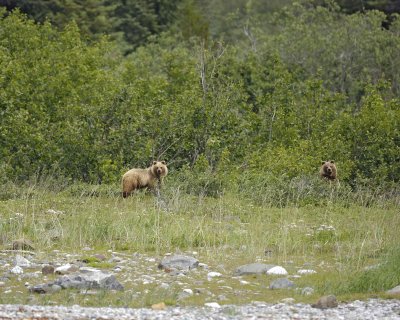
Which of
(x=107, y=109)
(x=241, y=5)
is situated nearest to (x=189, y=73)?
(x=107, y=109)

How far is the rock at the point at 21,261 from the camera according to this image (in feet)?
44.7

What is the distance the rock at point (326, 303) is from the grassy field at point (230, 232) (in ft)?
2.00

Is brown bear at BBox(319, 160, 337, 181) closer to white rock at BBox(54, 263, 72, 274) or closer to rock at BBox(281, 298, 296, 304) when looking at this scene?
white rock at BBox(54, 263, 72, 274)

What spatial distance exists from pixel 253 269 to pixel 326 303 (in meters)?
2.46

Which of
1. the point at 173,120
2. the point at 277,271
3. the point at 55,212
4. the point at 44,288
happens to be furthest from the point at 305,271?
the point at 173,120

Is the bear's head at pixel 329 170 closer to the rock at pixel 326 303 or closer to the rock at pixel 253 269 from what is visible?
the rock at pixel 253 269

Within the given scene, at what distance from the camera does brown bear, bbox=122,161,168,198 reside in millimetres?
21312

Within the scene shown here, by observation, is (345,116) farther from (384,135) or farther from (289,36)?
(289,36)

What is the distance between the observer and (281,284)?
A: 41.7 feet

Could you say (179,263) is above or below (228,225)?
above

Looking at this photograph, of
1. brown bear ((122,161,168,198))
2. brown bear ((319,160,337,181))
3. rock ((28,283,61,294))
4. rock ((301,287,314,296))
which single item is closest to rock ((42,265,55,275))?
rock ((28,283,61,294))

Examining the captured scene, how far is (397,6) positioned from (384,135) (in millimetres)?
31060

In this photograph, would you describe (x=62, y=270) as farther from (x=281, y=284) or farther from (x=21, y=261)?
(x=281, y=284)

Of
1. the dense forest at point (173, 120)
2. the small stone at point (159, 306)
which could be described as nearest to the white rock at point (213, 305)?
the small stone at point (159, 306)
